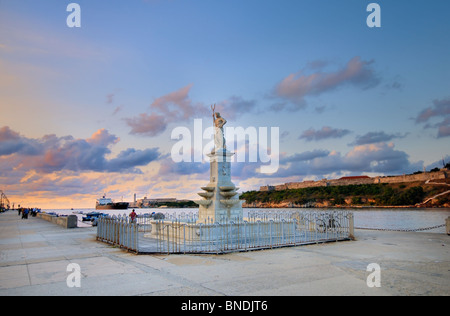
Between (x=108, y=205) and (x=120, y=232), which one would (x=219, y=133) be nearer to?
(x=120, y=232)

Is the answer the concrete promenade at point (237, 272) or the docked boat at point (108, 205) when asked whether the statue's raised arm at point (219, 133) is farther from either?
the docked boat at point (108, 205)

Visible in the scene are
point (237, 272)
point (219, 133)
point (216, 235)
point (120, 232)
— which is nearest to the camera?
point (237, 272)

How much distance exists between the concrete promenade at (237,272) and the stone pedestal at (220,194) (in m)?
5.02

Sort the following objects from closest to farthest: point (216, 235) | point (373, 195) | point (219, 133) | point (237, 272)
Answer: point (237, 272)
point (216, 235)
point (219, 133)
point (373, 195)

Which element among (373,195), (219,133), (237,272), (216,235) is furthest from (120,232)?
(373,195)

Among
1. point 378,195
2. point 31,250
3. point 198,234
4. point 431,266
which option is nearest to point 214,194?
point 198,234

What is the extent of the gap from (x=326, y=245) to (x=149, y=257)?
7.81 m

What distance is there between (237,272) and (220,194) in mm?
8896

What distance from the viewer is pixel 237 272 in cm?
866

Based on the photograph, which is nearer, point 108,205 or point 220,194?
point 220,194

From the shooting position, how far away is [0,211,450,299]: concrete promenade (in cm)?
691

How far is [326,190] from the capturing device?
134 m

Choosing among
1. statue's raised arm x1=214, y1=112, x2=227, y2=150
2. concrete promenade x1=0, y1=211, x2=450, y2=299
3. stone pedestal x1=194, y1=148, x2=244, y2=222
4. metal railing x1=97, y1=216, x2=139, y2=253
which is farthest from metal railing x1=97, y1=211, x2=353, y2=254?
statue's raised arm x1=214, y1=112, x2=227, y2=150
